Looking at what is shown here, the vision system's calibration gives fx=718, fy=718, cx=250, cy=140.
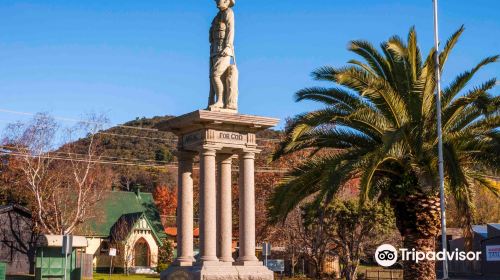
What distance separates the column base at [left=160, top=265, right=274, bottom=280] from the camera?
17297 millimetres

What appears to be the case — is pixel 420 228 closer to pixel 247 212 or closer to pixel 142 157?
pixel 247 212

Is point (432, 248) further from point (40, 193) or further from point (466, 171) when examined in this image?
point (40, 193)

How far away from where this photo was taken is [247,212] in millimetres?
18578

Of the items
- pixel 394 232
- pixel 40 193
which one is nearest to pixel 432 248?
pixel 394 232

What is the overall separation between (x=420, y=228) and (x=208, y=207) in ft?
21.5

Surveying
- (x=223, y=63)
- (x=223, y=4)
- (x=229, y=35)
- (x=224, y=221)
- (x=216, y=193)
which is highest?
(x=223, y=4)

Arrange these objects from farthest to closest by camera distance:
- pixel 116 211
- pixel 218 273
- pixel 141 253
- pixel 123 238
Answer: pixel 116 211, pixel 141 253, pixel 123 238, pixel 218 273

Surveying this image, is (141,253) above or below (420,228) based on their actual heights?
below

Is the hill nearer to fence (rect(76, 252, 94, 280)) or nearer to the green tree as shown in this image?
the green tree

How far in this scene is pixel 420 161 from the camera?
20250 mm

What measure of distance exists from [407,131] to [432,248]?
3.60 m

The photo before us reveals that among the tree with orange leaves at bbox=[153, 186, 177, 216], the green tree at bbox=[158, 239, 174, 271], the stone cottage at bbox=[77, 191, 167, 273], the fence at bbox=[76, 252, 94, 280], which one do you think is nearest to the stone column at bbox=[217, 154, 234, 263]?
the fence at bbox=[76, 252, 94, 280]

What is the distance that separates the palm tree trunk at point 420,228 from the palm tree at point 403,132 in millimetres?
29

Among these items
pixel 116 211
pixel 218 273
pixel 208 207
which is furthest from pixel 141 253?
pixel 218 273
